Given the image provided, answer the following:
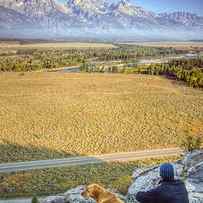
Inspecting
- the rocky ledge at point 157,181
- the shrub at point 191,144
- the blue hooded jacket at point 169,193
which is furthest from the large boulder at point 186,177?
the shrub at point 191,144

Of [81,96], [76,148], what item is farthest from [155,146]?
[81,96]

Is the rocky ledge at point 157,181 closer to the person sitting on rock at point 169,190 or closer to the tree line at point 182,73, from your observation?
the person sitting on rock at point 169,190

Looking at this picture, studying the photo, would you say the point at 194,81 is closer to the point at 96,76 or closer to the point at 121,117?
the point at 96,76

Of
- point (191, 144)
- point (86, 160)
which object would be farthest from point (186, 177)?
point (86, 160)

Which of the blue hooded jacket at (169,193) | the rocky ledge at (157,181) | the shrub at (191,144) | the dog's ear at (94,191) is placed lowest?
the shrub at (191,144)

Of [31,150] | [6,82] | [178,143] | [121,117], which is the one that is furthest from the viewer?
[6,82]

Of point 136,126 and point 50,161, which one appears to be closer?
point 50,161

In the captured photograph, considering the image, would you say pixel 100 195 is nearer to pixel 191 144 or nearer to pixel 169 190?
pixel 169 190
